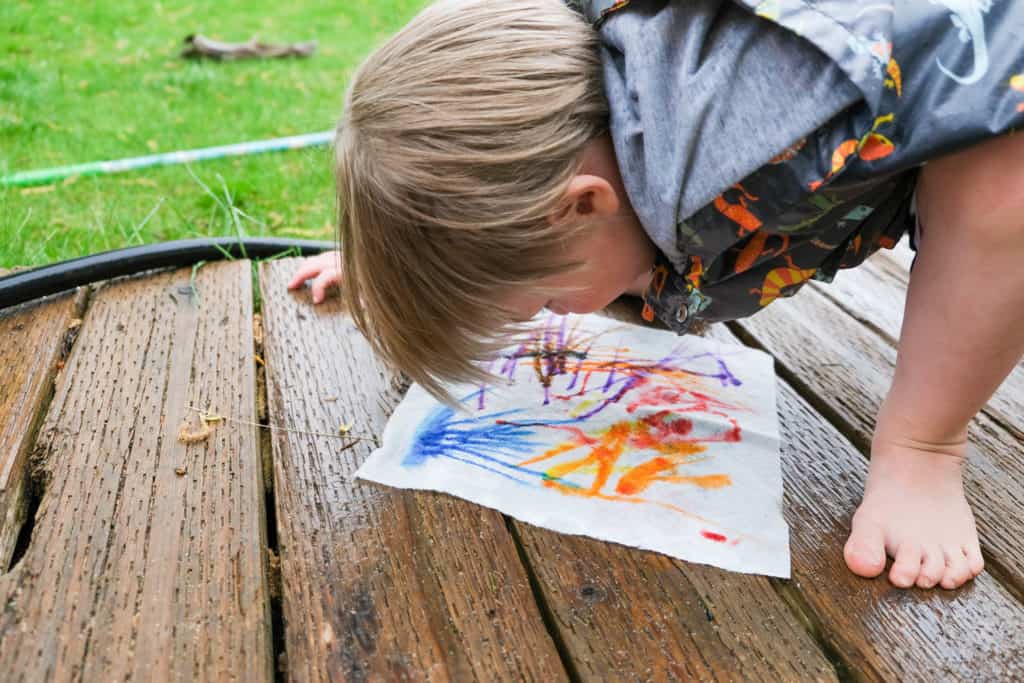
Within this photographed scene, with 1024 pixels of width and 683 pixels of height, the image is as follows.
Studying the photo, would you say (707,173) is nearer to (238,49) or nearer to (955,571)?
(955,571)

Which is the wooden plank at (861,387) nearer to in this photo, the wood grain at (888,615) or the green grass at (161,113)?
the wood grain at (888,615)

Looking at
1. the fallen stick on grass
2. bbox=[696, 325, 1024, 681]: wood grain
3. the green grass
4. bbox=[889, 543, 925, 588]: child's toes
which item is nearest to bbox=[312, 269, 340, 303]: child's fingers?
the green grass

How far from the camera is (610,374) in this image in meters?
1.22

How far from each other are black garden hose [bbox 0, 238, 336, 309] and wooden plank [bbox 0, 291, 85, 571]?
0.03m

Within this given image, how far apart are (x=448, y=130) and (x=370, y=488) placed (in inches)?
16.3

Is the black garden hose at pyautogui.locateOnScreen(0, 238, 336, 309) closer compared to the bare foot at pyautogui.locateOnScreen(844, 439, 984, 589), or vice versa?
the bare foot at pyautogui.locateOnScreen(844, 439, 984, 589)

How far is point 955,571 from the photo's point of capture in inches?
33.8

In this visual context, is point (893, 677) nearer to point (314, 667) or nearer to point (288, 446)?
point (314, 667)

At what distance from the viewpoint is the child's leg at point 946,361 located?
0.86 meters

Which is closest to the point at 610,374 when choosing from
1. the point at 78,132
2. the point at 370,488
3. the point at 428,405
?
the point at 428,405

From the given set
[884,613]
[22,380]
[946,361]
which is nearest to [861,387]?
[946,361]

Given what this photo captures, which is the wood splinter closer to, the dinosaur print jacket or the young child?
the young child

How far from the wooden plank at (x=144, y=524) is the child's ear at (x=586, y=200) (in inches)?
18.8

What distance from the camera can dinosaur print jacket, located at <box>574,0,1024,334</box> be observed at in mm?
832
